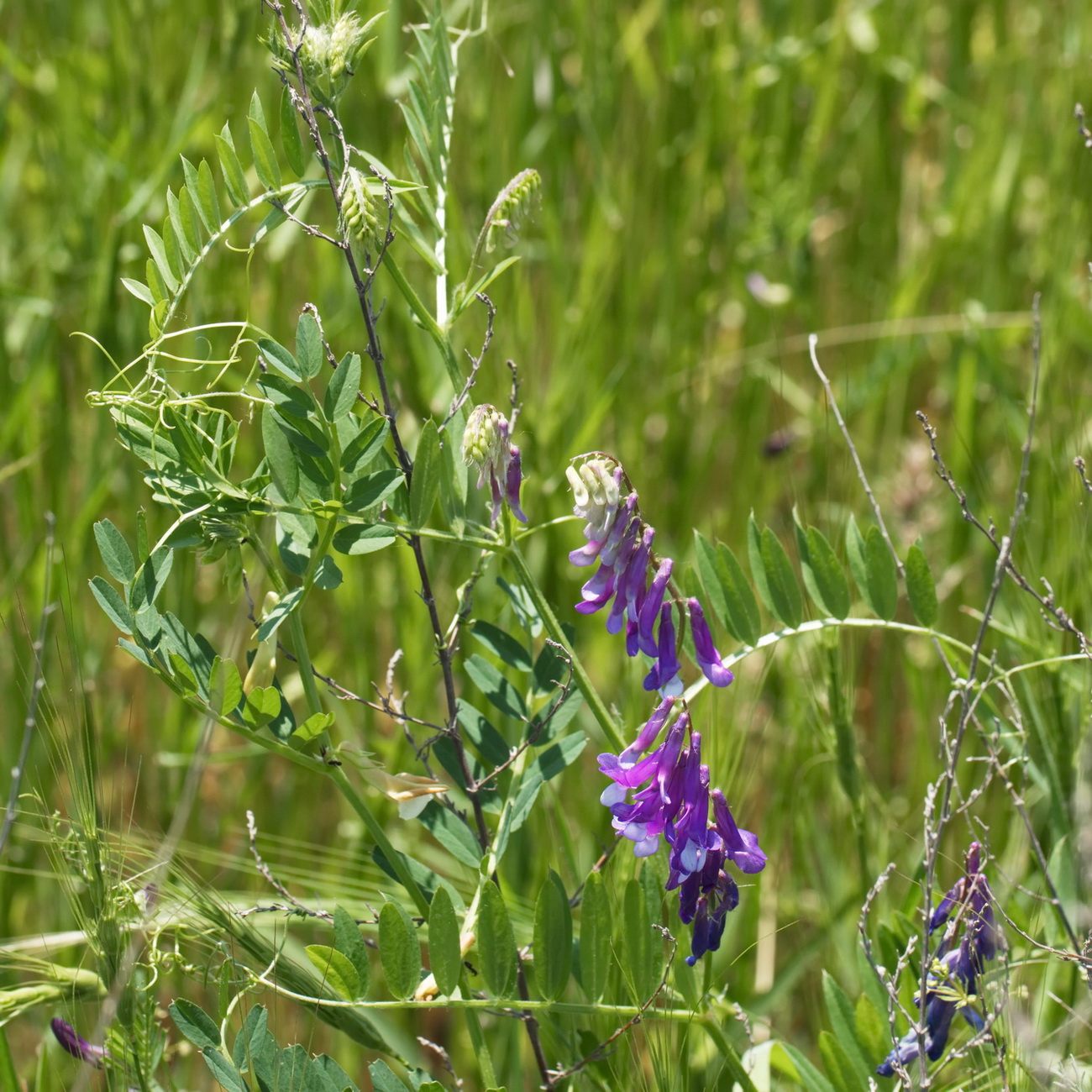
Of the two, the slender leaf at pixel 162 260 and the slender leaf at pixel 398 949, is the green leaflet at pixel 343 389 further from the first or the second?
the slender leaf at pixel 398 949

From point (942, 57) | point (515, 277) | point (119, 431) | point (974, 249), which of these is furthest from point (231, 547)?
point (942, 57)

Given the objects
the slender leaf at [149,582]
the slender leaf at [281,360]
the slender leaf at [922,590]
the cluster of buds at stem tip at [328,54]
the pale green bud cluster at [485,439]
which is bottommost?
the slender leaf at [922,590]

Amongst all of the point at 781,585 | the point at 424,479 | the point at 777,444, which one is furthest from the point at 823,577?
the point at 777,444

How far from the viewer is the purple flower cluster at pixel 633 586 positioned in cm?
54

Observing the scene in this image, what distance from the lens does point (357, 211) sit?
54cm

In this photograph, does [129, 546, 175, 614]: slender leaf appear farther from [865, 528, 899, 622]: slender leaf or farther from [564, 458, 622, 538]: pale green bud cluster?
[865, 528, 899, 622]: slender leaf

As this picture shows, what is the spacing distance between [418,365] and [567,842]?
1.78 feet

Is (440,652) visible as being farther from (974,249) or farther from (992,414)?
(974,249)

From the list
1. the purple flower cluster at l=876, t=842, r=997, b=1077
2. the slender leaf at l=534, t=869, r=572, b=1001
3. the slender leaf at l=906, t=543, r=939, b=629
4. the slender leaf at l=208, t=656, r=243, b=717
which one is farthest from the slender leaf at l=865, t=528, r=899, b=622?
the slender leaf at l=208, t=656, r=243, b=717

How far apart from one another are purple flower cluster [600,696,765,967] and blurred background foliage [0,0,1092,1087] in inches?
9.1

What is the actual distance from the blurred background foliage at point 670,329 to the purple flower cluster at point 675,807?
23 cm

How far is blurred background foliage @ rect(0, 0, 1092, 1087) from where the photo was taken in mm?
1020

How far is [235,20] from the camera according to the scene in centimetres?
112

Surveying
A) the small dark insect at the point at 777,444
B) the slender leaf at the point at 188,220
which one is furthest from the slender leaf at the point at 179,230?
the small dark insect at the point at 777,444
